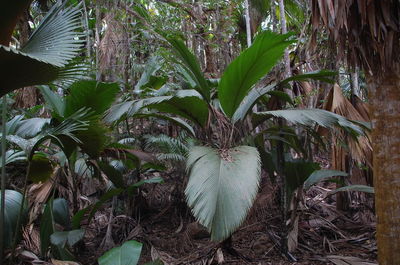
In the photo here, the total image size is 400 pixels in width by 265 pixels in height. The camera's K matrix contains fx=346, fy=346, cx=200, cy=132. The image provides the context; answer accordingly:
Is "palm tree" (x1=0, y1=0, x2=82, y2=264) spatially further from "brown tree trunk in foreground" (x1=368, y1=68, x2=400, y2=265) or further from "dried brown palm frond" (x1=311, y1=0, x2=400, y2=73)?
"brown tree trunk in foreground" (x1=368, y1=68, x2=400, y2=265)

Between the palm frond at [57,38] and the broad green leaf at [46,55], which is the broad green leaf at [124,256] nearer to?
the broad green leaf at [46,55]

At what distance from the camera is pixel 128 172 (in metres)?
4.73

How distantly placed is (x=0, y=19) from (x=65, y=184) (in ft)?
8.60

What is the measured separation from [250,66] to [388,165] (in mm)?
1312

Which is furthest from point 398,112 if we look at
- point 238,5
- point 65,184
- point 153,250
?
point 238,5

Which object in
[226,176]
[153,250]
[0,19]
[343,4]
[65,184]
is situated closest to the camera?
[0,19]

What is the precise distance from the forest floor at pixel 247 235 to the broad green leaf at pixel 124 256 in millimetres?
841

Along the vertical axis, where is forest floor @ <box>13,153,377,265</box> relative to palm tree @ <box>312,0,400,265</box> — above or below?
below

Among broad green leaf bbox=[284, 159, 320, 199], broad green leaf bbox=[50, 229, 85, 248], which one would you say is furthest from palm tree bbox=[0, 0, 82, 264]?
broad green leaf bbox=[284, 159, 320, 199]

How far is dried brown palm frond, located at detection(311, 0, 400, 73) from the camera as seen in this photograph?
7.57 feet

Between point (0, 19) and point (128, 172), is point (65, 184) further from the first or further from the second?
point (0, 19)

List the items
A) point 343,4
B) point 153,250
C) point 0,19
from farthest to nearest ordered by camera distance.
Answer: point 153,250 < point 343,4 < point 0,19

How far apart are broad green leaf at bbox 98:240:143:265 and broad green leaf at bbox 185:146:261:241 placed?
577 millimetres

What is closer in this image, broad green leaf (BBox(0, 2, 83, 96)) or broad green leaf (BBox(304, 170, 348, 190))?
broad green leaf (BBox(0, 2, 83, 96))
